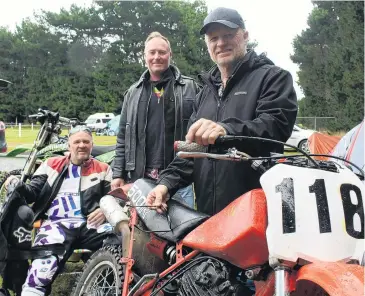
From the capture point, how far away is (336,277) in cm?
160

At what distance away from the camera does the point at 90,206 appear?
12.5 ft

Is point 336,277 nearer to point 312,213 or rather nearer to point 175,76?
point 312,213

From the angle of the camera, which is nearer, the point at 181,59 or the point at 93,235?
the point at 93,235

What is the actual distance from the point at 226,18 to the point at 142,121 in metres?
1.58

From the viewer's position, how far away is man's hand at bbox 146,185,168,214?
8.16ft

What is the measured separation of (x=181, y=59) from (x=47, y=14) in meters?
18.5

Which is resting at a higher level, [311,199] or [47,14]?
[47,14]

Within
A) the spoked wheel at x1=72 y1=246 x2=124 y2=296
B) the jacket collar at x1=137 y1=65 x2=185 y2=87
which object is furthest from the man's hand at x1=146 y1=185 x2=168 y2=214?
the jacket collar at x1=137 y1=65 x2=185 y2=87

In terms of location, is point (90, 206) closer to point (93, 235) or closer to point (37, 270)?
point (93, 235)

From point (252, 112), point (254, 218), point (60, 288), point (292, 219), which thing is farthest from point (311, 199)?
point (60, 288)

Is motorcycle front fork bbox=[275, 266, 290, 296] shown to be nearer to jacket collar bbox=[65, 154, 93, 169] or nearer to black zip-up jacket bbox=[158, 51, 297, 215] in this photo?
black zip-up jacket bbox=[158, 51, 297, 215]

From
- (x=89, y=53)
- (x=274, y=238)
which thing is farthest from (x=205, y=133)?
(x=89, y=53)

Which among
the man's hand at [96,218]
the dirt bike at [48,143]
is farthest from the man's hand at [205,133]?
the dirt bike at [48,143]

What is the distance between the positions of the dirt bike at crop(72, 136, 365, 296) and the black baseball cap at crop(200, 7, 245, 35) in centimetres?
80
